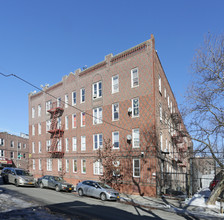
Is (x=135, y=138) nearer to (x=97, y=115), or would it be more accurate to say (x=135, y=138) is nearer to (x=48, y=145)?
(x=97, y=115)

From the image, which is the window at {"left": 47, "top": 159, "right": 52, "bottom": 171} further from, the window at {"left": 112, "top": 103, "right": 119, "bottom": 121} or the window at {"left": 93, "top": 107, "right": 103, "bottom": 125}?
the window at {"left": 112, "top": 103, "right": 119, "bottom": 121}

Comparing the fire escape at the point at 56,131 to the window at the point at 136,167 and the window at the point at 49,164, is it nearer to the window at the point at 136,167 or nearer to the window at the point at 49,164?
the window at the point at 49,164

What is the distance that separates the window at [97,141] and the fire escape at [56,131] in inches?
249

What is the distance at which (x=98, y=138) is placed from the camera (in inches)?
1036

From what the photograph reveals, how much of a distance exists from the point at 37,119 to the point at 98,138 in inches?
560

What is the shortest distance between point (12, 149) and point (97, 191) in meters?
45.0

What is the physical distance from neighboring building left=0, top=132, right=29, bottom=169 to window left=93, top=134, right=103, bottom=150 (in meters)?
30.4

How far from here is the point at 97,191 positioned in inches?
702

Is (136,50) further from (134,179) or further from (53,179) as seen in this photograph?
(53,179)

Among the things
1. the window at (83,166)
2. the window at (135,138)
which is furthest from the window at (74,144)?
the window at (135,138)

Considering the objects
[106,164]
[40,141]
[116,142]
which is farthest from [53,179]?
[40,141]

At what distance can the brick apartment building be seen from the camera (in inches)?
858

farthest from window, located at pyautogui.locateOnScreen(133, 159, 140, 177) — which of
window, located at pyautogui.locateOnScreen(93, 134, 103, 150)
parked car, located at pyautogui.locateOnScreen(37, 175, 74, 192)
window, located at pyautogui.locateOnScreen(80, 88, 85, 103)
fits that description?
window, located at pyautogui.locateOnScreen(80, 88, 85, 103)

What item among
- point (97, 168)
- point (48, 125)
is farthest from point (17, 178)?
point (48, 125)
